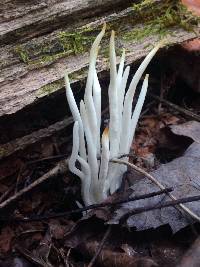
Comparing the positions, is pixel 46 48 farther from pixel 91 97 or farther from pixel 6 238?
pixel 6 238

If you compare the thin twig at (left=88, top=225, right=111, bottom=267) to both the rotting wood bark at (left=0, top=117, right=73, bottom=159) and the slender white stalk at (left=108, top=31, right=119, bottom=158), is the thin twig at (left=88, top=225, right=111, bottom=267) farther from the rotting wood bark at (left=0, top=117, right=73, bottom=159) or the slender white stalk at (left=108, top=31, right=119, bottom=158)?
the rotting wood bark at (left=0, top=117, right=73, bottom=159)

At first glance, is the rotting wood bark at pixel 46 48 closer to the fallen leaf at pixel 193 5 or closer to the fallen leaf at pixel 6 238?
the fallen leaf at pixel 193 5

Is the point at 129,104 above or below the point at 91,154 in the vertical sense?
above

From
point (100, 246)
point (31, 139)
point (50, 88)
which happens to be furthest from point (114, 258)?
point (50, 88)

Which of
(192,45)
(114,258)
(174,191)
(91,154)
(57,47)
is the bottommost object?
(114,258)

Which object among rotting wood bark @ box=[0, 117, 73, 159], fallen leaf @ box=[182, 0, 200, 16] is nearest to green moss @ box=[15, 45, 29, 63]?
rotting wood bark @ box=[0, 117, 73, 159]

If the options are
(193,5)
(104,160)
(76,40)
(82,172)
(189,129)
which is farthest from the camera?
(193,5)

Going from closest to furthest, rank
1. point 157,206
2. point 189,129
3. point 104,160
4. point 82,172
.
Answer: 1. point 157,206
2. point 104,160
3. point 82,172
4. point 189,129
